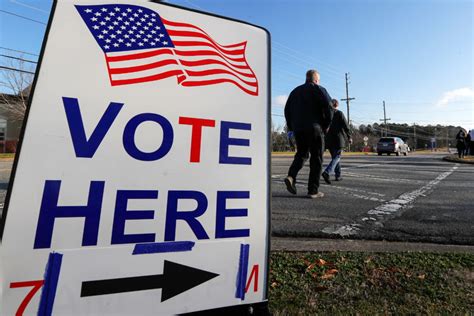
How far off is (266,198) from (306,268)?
4.44ft

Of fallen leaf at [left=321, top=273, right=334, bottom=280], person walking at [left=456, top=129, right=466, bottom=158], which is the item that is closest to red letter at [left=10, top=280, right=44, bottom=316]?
fallen leaf at [left=321, top=273, right=334, bottom=280]

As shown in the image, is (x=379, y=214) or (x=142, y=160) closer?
(x=142, y=160)

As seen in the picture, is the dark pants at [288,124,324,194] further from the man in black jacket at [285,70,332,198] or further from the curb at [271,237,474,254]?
the curb at [271,237,474,254]

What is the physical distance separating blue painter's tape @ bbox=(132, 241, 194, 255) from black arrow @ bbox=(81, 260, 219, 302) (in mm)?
49

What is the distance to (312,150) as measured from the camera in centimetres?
459

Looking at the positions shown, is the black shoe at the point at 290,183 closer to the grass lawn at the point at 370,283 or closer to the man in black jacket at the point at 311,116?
the man in black jacket at the point at 311,116

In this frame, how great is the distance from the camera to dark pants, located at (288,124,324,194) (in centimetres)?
449

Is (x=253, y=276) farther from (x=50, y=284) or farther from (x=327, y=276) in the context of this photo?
(x=327, y=276)

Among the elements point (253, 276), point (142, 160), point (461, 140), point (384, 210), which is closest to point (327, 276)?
point (253, 276)

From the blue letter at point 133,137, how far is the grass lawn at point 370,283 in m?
1.25

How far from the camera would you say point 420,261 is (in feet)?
8.30

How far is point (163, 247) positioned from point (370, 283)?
5.58ft

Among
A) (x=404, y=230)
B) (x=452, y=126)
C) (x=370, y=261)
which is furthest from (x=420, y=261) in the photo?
(x=452, y=126)

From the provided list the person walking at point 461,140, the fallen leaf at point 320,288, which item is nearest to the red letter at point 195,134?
the fallen leaf at point 320,288
